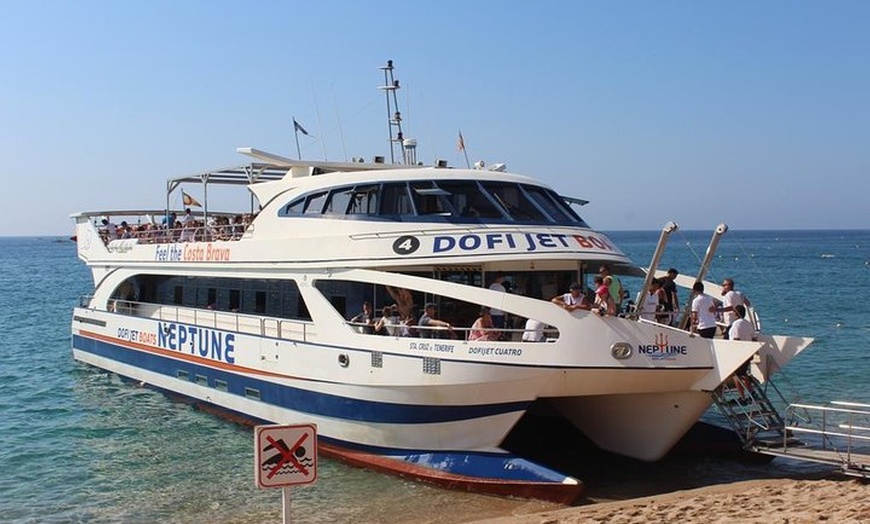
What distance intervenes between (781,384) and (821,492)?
10.4m

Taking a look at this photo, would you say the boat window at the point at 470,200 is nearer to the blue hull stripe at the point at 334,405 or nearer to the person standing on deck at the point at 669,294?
the person standing on deck at the point at 669,294

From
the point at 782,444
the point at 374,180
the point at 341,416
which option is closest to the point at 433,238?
the point at 374,180

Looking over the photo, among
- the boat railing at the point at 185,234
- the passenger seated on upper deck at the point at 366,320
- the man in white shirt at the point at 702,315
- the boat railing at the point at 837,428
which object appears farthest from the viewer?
the boat railing at the point at 185,234

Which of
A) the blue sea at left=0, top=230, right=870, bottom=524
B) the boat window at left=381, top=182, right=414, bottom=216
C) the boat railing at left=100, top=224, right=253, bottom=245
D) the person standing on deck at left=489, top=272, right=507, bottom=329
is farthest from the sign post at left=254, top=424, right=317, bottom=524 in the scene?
the boat railing at left=100, top=224, right=253, bottom=245

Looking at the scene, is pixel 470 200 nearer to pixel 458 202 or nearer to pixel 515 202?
pixel 458 202

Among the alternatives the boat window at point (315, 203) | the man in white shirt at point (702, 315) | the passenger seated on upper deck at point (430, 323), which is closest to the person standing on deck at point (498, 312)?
the passenger seated on upper deck at point (430, 323)

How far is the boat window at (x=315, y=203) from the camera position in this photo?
14.4 metres

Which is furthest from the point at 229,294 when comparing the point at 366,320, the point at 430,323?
the point at 430,323

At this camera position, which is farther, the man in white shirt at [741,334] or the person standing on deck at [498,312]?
the person standing on deck at [498,312]

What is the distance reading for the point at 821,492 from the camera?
10281mm

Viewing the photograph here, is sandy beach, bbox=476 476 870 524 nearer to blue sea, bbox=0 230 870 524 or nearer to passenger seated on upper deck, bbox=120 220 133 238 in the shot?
blue sea, bbox=0 230 870 524

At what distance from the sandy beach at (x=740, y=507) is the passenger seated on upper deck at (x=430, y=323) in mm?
2756

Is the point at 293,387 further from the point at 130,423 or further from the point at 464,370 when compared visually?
the point at 130,423

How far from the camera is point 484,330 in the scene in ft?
37.1
